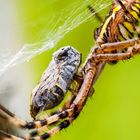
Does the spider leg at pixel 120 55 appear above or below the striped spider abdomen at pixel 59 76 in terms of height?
below

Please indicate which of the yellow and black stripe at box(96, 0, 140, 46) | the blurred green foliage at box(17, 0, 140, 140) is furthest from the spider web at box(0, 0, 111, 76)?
the yellow and black stripe at box(96, 0, 140, 46)

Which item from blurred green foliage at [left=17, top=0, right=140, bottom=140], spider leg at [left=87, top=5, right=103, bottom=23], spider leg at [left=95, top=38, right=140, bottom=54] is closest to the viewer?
spider leg at [left=95, top=38, right=140, bottom=54]

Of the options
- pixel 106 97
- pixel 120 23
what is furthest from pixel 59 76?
pixel 106 97

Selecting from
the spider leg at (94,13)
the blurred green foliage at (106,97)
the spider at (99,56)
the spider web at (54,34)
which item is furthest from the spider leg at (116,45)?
the blurred green foliage at (106,97)

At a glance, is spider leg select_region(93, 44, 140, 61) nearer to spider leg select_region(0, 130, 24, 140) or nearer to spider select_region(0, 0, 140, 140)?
spider select_region(0, 0, 140, 140)

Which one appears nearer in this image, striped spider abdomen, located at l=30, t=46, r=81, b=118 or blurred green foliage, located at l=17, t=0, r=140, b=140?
striped spider abdomen, located at l=30, t=46, r=81, b=118

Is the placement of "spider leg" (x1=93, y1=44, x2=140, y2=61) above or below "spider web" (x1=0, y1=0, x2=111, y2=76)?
below

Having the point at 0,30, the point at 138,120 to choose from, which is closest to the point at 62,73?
the point at 138,120

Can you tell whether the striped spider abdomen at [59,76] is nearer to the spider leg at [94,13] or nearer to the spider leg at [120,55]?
the spider leg at [120,55]
